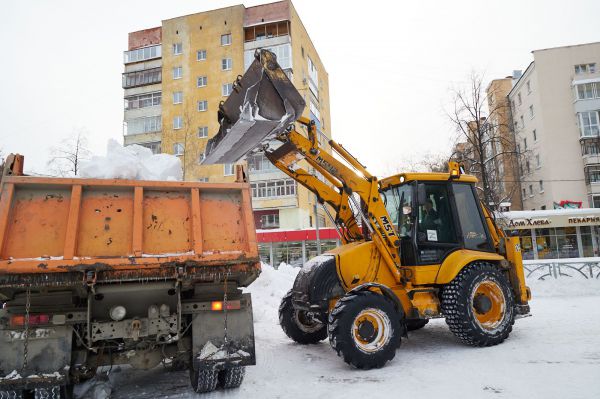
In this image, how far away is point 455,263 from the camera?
21.7 ft

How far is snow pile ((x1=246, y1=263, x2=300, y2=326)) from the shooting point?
9828 mm

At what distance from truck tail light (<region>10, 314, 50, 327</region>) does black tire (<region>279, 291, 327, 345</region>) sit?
13.2 feet

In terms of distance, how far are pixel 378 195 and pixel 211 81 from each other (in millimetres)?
36559

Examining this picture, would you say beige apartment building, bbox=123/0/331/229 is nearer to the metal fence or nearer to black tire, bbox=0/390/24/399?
the metal fence

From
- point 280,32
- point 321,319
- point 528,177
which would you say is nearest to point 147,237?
point 321,319

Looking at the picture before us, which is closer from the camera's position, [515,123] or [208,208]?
[208,208]

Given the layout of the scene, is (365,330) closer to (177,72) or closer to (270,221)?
(270,221)

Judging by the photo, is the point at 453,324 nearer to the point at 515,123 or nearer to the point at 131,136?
the point at 131,136

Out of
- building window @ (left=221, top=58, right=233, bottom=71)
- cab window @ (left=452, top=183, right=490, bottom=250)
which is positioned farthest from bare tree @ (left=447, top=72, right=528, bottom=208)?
building window @ (left=221, top=58, right=233, bottom=71)

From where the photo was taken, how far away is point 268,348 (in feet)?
23.2

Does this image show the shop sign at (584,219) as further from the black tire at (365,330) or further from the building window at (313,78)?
the black tire at (365,330)

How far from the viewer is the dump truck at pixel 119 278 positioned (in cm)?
396

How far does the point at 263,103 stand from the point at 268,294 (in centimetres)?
701

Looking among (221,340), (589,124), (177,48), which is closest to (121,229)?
(221,340)
